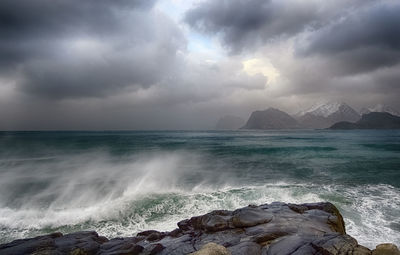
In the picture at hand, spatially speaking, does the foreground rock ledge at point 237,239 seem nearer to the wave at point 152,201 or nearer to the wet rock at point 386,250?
the wet rock at point 386,250

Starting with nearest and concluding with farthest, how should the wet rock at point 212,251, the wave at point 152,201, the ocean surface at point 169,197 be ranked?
the wet rock at point 212,251
the wave at point 152,201
the ocean surface at point 169,197

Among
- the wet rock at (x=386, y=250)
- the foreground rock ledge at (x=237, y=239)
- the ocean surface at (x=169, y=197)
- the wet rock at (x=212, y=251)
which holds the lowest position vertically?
the ocean surface at (x=169, y=197)

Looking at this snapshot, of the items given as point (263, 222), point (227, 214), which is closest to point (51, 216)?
point (227, 214)

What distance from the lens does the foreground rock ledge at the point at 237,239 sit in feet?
24.1

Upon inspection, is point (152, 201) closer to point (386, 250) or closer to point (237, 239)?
point (237, 239)

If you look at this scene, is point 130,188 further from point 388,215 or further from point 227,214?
point 388,215

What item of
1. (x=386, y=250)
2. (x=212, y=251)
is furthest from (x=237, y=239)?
(x=386, y=250)

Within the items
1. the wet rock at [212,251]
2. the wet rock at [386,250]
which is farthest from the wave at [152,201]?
the wet rock at [212,251]

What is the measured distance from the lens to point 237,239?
8.98 meters

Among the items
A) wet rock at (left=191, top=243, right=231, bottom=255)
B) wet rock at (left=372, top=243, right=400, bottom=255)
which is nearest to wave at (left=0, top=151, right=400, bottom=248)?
wet rock at (left=372, top=243, right=400, bottom=255)

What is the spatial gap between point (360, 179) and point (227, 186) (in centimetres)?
1583

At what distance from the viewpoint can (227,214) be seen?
11.6 metres

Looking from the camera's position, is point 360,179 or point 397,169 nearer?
point 360,179

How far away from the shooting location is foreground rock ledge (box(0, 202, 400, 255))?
7.34 metres
